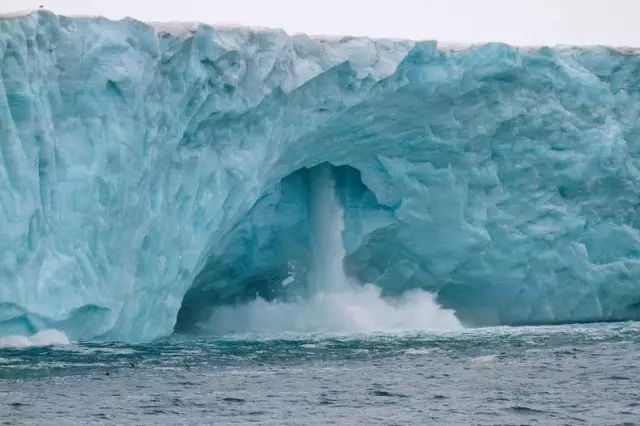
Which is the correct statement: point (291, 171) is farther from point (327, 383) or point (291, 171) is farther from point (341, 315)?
point (327, 383)

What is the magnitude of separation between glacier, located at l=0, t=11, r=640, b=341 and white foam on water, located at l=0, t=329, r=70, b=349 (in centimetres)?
11

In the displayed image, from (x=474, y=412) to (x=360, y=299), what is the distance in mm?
10196

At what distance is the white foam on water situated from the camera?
15.4 metres

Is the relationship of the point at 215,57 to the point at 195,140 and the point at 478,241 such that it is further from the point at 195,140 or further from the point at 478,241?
the point at 478,241

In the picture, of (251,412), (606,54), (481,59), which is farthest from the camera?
(606,54)

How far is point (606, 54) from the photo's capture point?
20.9 metres

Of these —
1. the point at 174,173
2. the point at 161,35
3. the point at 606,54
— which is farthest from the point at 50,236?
the point at 606,54

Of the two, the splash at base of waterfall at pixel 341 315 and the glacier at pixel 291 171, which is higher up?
the glacier at pixel 291 171

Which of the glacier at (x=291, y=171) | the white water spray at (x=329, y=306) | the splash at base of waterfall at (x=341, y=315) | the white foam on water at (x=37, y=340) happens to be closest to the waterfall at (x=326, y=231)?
the white water spray at (x=329, y=306)

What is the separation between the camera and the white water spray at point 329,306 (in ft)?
67.5

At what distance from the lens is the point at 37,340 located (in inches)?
614

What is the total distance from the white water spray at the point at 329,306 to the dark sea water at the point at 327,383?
2.75 m

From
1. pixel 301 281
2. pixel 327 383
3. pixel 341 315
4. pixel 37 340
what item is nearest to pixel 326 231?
pixel 301 281

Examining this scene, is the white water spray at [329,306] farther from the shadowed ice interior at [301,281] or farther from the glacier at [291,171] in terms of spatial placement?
the glacier at [291,171]
